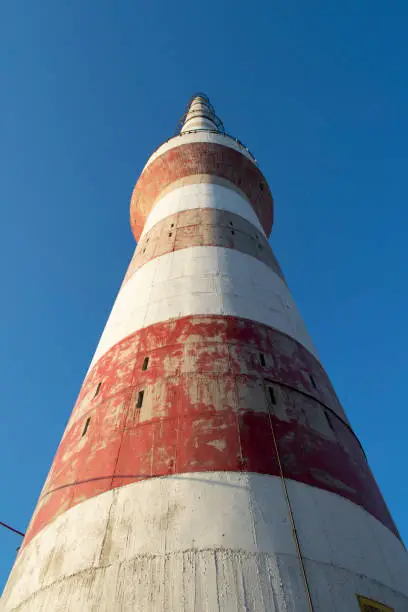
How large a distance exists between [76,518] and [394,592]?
5.21 metres

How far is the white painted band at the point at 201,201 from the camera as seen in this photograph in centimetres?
1697

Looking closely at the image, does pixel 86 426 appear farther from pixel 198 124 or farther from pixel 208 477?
pixel 198 124

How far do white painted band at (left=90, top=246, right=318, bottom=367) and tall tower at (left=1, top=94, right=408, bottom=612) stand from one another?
6 cm

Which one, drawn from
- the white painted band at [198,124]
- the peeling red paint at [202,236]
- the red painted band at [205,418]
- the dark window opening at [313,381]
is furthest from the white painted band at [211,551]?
the white painted band at [198,124]

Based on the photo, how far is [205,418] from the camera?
28.3ft

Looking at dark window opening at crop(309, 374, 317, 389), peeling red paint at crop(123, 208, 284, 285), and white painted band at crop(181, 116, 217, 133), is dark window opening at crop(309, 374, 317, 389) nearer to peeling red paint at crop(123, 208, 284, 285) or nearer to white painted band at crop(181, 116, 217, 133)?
peeling red paint at crop(123, 208, 284, 285)

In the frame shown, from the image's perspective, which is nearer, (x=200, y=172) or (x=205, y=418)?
(x=205, y=418)

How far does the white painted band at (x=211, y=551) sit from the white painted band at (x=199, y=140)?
1684 centimetres

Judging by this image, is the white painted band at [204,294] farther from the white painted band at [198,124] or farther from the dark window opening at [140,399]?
Result: the white painted band at [198,124]

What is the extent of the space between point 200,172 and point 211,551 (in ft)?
53.0

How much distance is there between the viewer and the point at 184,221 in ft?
52.1

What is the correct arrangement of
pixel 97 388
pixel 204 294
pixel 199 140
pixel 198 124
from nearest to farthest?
pixel 97 388 → pixel 204 294 → pixel 199 140 → pixel 198 124

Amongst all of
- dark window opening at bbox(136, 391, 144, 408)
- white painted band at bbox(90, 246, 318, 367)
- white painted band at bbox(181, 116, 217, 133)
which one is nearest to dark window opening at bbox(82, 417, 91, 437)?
dark window opening at bbox(136, 391, 144, 408)

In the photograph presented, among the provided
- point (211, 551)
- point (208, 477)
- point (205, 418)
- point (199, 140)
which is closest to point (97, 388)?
point (205, 418)
